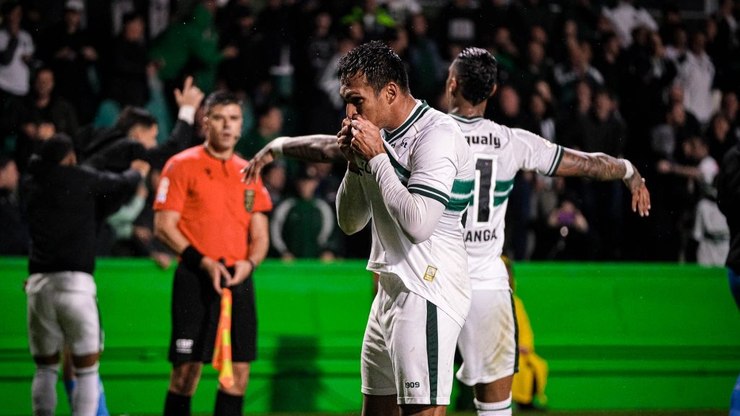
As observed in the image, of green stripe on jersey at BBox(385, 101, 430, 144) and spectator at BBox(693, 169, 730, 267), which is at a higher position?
green stripe on jersey at BBox(385, 101, 430, 144)

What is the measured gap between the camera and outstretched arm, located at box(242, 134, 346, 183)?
5086 mm

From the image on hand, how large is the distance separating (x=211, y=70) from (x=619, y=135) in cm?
436

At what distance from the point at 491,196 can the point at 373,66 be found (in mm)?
1628

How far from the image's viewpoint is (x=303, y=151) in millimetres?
5207

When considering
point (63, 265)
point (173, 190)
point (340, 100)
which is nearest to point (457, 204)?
point (173, 190)

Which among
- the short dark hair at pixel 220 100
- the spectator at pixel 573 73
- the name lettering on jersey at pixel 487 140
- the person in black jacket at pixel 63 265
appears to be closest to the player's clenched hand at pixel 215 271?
the person in black jacket at pixel 63 265

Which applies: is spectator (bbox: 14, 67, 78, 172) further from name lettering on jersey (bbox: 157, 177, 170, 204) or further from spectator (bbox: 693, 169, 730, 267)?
spectator (bbox: 693, 169, 730, 267)

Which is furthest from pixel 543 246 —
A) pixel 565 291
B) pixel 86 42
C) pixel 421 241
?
pixel 421 241

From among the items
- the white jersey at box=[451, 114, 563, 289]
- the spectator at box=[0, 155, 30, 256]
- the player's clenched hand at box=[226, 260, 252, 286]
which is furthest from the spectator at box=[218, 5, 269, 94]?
the white jersey at box=[451, 114, 563, 289]

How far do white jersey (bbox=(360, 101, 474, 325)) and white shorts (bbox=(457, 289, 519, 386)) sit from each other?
3.77 feet

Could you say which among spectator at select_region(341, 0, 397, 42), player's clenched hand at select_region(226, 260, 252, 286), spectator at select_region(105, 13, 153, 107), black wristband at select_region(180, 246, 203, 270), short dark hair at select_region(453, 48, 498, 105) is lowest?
player's clenched hand at select_region(226, 260, 252, 286)

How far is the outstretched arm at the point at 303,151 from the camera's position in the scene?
5086 mm

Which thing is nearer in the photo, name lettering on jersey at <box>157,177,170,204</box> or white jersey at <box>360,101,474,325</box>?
white jersey at <box>360,101,474,325</box>

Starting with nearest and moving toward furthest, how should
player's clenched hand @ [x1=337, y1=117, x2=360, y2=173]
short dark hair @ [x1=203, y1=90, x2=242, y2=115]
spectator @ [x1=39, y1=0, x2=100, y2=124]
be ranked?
player's clenched hand @ [x1=337, y1=117, x2=360, y2=173], short dark hair @ [x1=203, y1=90, x2=242, y2=115], spectator @ [x1=39, y1=0, x2=100, y2=124]
